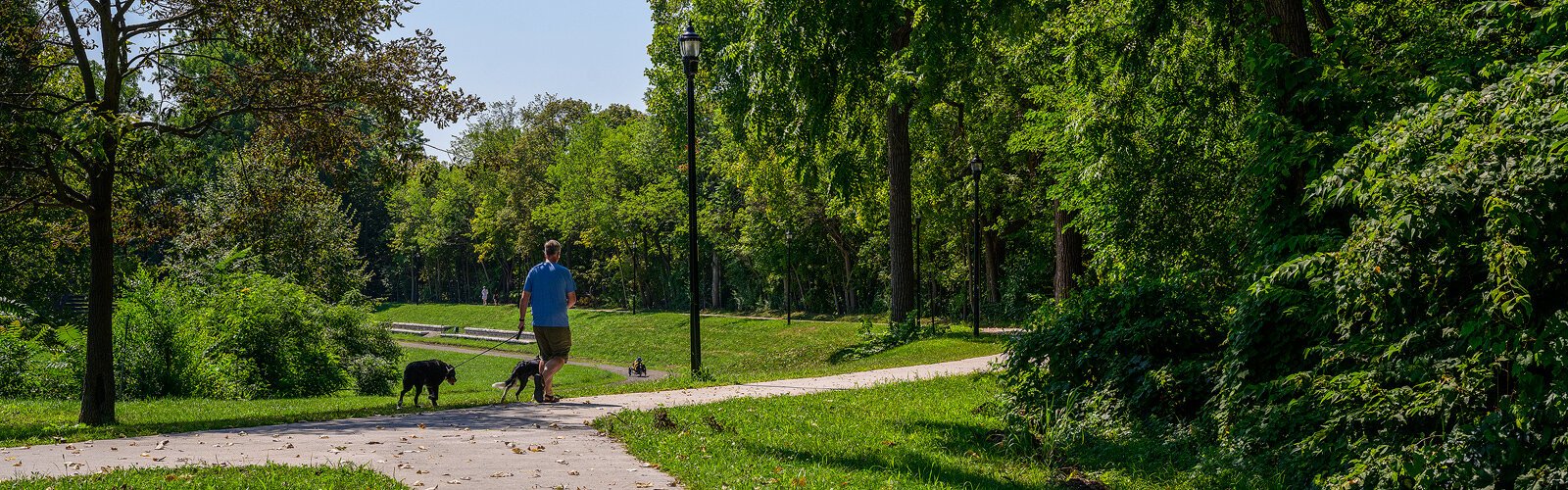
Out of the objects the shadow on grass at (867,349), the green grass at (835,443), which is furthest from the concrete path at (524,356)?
the green grass at (835,443)

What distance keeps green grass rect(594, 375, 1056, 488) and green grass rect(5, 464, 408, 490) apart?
6.29 ft

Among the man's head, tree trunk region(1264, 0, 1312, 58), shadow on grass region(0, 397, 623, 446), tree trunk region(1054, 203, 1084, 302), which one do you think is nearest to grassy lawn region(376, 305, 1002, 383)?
tree trunk region(1054, 203, 1084, 302)

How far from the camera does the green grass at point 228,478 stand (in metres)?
6.27

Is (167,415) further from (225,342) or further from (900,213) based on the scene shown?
(900,213)

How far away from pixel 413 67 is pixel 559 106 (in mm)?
63112

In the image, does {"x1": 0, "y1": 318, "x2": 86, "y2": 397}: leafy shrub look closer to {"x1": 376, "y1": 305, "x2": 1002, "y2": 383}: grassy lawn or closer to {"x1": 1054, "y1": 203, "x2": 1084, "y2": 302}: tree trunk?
{"x1": 376, "y1": 305, "x2": 1002, "y2": 383}: grassy lawn

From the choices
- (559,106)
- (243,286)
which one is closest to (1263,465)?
(243,286)

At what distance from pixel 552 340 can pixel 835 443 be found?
4.83 meters

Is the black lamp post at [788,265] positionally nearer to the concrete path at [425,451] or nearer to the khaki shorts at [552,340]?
the khaki shorts at [552,340]

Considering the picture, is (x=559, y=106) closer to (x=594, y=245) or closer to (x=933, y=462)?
(x=594, y=245)

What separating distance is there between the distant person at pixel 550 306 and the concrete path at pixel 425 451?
113cm

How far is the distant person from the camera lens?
11812 millimetres

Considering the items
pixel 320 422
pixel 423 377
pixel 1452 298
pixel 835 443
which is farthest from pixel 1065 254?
pixel 1452 298

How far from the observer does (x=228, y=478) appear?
654cm
